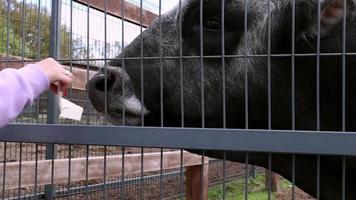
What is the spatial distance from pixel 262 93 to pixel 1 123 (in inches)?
61.9

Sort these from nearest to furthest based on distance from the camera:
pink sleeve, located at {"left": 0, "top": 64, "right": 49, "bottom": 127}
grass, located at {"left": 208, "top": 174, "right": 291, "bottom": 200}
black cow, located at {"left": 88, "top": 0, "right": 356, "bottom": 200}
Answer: pink sleeve, located at {"left": 0, "top": 64, "right": 49, "bottom": 127} < black cow, located at {"left": 88, "top": 0, "right": 356, "bottom": 200} < grass, located at {"left": 208, "top": 174, "right": 291, "bottom": 200}

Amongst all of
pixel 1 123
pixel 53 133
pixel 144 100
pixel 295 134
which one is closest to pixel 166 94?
pixel 144 100

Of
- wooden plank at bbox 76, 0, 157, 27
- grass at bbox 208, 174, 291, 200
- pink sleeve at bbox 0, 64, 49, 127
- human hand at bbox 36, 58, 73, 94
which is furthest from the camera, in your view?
grass at bbox 208, 174, 291, 200

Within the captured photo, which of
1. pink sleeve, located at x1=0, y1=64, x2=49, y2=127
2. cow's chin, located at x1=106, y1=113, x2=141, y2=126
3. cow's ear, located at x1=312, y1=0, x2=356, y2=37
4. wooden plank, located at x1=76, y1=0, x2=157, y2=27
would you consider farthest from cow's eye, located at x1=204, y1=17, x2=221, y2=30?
wooden plank, located at x1=76, y1=0, x2=157, y2=27

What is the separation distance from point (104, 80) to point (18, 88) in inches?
29.3

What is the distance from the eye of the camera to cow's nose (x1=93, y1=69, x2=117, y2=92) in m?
2.91

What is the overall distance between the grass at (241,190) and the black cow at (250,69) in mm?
4999

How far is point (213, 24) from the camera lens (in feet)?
10.3

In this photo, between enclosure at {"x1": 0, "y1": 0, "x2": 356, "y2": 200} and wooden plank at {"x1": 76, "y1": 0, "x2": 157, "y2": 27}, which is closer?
enclosure at {"x1": 0, "y1": 0, "x2": 356, "y2": 200}

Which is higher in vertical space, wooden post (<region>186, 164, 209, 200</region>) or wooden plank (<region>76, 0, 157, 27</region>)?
wooden plank (<region>76, 0, 157, 27</region>)

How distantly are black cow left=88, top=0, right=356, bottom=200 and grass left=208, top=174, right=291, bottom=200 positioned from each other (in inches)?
197

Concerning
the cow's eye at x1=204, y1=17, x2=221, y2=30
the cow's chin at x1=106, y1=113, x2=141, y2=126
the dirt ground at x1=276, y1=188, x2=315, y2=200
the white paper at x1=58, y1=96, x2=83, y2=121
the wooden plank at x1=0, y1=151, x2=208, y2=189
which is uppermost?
the cow's eye at x1=204, y1=17, x2=221, y2=30

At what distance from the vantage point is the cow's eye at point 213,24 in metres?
3.12

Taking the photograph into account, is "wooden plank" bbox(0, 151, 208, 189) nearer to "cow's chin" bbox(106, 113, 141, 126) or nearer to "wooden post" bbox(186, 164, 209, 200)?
"wooden post" bbox(186, 164, 209, 200)
